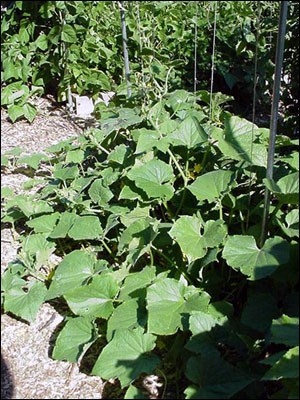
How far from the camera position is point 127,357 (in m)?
1.92

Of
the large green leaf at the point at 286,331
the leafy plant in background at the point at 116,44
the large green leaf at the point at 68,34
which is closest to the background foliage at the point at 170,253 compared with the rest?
the large green leaf at the point at 286,331

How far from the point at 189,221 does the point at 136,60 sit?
2.63 metres

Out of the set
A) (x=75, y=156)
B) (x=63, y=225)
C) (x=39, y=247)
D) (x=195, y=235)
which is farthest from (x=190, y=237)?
(x=75, y=156)

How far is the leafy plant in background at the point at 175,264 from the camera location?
184 cm

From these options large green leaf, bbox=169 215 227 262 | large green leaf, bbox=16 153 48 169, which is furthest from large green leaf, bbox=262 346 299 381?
large green leaf, bbox=16 153 48 169

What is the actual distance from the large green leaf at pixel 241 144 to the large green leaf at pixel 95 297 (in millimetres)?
768

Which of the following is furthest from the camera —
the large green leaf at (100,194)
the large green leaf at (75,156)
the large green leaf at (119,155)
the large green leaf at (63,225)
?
the large green leaf at (75,156)

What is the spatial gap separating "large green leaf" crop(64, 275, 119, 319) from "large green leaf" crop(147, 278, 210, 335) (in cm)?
24

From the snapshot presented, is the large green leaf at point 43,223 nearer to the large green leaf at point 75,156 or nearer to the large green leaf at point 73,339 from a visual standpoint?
the large green leaf at point 75,156

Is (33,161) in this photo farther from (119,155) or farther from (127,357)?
(127,357)

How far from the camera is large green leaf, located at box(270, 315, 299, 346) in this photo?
1512mm

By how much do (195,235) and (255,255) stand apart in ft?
1.01

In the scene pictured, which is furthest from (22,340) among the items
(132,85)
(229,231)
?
(132,85)

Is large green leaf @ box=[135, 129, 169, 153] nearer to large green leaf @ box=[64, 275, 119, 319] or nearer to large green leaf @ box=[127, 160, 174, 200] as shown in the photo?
large green leaf @ box=[127, 160, 174, 200]
